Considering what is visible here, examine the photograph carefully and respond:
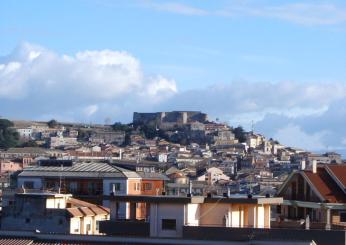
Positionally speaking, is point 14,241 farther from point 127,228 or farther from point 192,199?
point 192,199

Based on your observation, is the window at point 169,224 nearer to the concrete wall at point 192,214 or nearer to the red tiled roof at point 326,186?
the concrete wall at point 192,214

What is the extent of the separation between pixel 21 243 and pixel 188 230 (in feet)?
15.9

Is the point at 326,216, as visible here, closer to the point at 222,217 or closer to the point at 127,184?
the point at 222,217

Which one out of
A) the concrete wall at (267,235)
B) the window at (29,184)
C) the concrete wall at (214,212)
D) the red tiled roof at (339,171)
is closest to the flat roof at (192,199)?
the concrete wall at (214,212)

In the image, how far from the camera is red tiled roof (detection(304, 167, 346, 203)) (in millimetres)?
47156

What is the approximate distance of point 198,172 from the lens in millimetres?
191875

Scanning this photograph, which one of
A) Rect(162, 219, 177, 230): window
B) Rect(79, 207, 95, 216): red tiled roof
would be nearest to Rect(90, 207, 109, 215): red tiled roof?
Rect(79, 207, 95, 216): red tiled roof

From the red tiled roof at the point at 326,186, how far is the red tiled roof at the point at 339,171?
27 cm

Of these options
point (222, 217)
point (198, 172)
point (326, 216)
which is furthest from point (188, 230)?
point (198, 172)

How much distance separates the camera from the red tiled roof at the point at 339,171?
4828 centimetres

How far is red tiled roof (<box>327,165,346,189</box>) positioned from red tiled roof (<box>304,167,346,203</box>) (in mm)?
272

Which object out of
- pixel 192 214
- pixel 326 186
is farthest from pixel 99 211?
pixel 192 214

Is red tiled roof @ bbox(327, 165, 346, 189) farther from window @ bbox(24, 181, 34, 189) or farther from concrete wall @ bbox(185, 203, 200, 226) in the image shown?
window @ bbox(24, 181, 34, 189)

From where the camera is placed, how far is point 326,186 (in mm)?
47969
